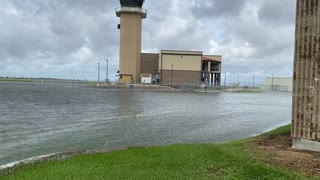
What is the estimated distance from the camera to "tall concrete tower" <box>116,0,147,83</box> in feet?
363

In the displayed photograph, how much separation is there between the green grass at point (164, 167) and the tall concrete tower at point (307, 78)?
164 cm

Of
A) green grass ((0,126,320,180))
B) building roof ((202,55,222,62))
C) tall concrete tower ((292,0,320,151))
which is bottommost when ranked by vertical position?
green grass ((0,126,320,180))

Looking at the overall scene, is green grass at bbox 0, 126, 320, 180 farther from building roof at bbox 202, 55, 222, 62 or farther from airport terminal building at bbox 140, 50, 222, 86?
building roof at bbox 202, 55, 222, 62

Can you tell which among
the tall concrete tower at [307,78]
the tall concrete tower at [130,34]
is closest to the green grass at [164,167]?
the tall concrete tower at [307,78]

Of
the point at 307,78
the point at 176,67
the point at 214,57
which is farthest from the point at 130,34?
the point at 307,78

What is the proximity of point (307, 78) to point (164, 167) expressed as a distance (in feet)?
17.9

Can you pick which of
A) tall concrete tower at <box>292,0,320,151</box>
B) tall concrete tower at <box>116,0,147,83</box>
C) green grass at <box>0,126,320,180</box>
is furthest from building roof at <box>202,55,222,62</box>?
green grass at <box>0,126,320,180</box>

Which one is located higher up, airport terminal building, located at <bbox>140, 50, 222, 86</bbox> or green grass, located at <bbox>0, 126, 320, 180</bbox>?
airport terminal building, located at <bbox>140, 50, 222, 86</bbox>

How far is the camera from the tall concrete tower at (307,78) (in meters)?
11.9

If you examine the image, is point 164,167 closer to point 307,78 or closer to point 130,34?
point 307,78

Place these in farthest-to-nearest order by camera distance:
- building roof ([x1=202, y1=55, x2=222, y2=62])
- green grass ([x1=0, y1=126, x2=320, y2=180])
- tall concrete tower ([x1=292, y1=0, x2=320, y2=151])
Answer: building roof ([x1=202, y1=55, x2=222, y2=62]) → tall concrete tower ([x1=292, y1=0, x2=320, y2=151]) → green grass ([x1=0, y1=126, x2=320, y2=180])

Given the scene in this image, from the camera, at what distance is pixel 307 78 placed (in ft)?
39.7

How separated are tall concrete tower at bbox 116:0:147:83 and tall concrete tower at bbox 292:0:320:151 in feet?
326

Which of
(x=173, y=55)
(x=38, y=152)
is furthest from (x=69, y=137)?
(x=173, y=55)
